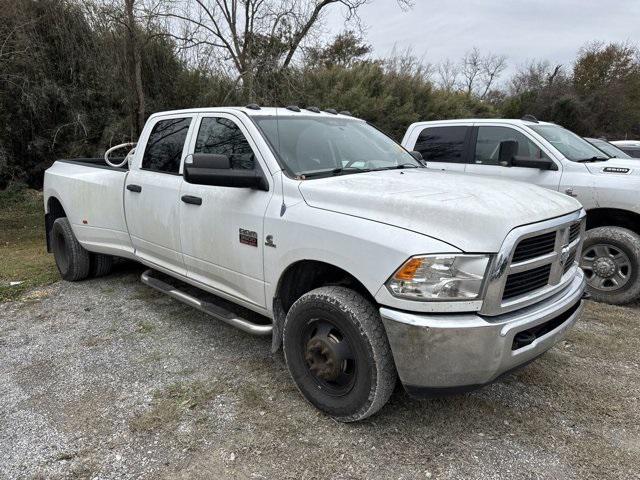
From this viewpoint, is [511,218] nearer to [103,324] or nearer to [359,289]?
[359,289]

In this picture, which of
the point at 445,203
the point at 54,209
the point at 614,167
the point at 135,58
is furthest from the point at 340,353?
the point at 135,58

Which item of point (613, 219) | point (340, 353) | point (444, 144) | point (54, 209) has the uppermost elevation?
point (444, 144)

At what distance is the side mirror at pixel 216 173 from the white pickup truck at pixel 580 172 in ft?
11.2

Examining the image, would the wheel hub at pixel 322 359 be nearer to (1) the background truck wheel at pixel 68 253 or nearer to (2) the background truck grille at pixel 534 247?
(2) the background truck grille at pixel 534 247

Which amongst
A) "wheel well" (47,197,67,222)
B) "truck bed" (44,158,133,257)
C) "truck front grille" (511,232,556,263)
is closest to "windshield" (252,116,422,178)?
"truck front grille" (511,232,556,263)

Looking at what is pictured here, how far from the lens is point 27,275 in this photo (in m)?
6.05

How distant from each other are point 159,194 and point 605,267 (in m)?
4.53

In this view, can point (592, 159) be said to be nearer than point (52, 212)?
Yes

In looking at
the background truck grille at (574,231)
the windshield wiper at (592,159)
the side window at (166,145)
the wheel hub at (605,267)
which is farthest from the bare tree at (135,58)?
the background truck grille at (574,231)

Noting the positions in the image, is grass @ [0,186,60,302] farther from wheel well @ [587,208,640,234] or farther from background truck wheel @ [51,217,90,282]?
wheel well @ [587,208,640,234]

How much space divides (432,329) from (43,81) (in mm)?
11843

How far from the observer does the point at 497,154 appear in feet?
19.5

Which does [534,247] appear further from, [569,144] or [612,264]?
[569,144]

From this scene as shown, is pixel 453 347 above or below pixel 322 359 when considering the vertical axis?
above
